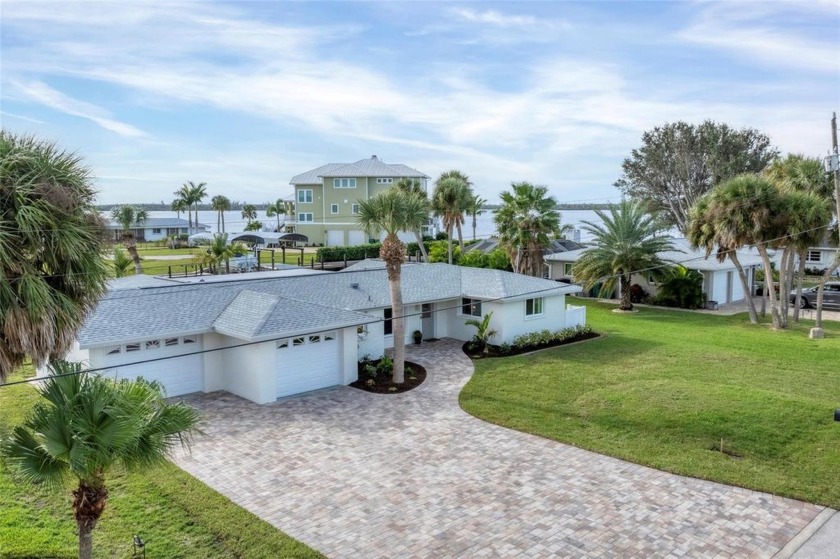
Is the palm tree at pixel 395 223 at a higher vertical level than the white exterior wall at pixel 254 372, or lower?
higher

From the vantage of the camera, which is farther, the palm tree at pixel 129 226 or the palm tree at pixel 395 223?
the palm tree at pixel 129 226

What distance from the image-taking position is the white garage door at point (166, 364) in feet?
62.3

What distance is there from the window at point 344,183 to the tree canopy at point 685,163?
90.8 feet

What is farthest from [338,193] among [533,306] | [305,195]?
[533,306]

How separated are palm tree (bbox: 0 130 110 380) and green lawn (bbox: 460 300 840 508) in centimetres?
1090

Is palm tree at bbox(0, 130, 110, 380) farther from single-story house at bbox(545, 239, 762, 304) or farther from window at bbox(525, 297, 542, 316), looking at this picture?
single-story house at bbox(545, 239, 762, 304)

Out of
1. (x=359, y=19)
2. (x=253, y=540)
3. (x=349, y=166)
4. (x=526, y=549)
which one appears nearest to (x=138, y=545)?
(x=253, y=540)

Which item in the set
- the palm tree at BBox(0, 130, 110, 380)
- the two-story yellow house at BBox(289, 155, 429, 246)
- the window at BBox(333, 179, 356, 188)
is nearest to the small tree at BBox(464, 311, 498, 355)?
the palm tree at BBox(0, 130, 110, 380)

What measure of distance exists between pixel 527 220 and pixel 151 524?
28.5 m

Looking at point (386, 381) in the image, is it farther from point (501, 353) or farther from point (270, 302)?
point (501, 353)

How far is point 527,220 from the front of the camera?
36.6 metres

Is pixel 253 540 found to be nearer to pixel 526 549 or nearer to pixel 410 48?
pixel 526 549

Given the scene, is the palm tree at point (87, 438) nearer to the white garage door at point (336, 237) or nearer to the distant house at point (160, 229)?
the white garage door at point (336, 237)

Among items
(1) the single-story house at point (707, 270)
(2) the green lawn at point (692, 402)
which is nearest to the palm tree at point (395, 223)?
(2) the green lawn at point (692, 402)
